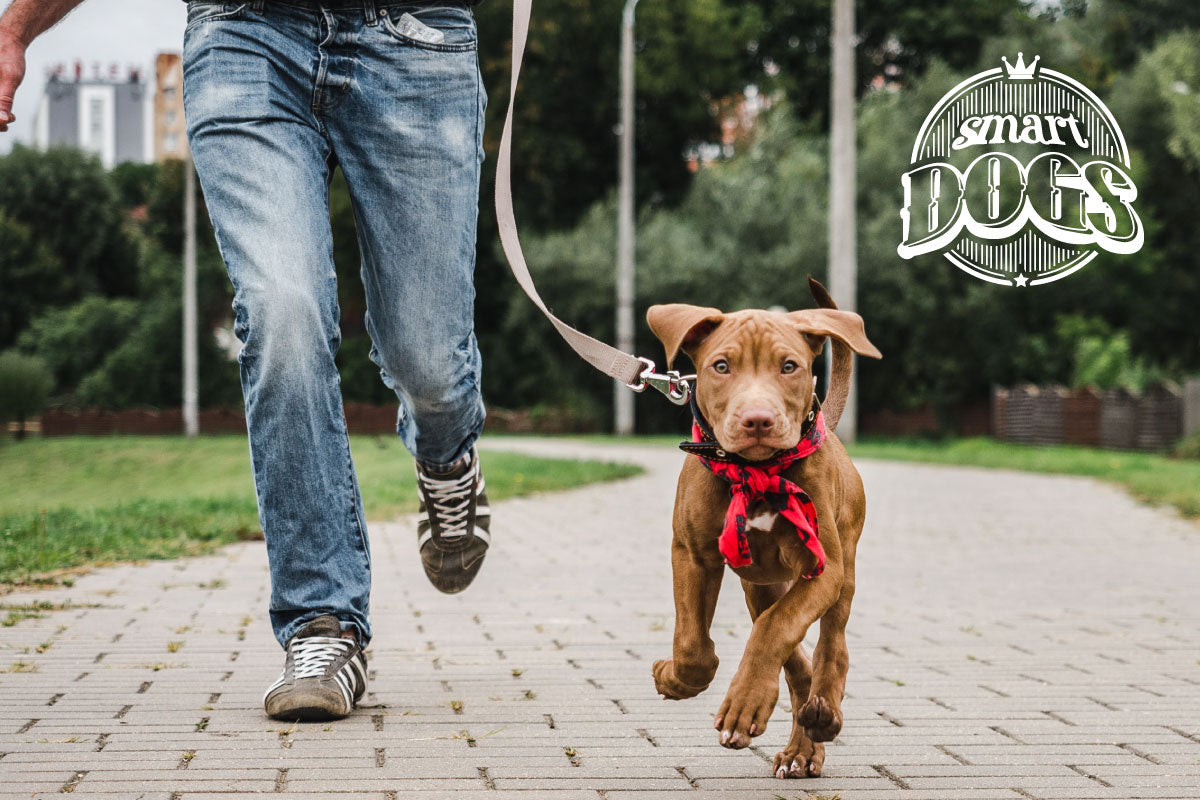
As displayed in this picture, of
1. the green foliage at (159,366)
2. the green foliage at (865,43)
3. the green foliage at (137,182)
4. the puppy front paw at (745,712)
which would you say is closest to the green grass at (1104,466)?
the puppy front paw at (745,712)

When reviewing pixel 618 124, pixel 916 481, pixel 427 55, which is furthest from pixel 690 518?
pixel 618 124

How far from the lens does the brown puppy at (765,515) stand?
2705 millimetres

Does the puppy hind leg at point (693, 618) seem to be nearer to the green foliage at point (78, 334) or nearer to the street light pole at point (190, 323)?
the street light pole at point (190, 323)

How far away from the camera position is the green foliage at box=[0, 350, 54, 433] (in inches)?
1281

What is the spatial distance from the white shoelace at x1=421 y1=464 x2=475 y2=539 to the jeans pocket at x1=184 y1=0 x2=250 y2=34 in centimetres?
149

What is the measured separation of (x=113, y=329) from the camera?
4116 cm

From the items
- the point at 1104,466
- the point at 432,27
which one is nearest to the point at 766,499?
the point at 432,27

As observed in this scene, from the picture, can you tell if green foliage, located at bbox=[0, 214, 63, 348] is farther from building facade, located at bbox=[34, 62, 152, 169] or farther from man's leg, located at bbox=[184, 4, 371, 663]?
building facade, located at bbox=[34, 62, 152, 169]

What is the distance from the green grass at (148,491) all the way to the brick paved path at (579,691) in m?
0.59

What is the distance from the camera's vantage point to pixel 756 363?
8.99 feet

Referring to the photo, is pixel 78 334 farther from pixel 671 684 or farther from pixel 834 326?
pixel 834 326

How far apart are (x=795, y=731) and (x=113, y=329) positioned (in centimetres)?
4080

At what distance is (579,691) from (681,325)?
67.8 inches

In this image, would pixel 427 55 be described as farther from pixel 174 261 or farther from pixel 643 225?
pixel 174 261
